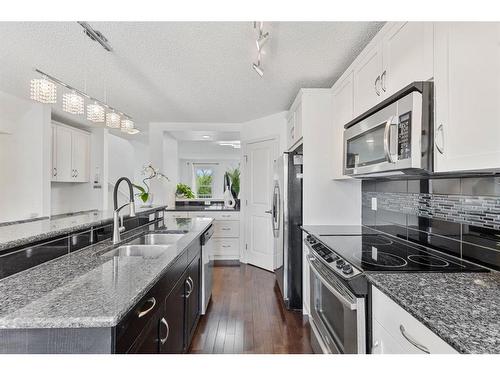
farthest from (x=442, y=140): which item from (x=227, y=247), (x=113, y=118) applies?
(x=227, y=247)

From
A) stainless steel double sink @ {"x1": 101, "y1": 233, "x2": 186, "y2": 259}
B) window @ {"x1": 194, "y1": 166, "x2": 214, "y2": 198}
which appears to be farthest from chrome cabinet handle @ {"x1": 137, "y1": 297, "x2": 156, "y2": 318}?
window @ {"x1": 194, "y1": 166, "x2": 214, "y2": 198}

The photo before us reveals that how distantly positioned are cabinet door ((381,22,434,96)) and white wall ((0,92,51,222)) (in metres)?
4.12

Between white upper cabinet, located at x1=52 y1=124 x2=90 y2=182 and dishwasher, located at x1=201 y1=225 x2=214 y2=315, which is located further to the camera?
white upper cabinet, located at x1=52 y1=124 x2=90 y2=182

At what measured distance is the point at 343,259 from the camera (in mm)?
1467

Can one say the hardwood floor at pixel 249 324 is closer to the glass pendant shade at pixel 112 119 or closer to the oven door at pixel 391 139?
the oven door at pixel 391 139

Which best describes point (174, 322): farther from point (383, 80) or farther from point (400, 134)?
point (383, 80)

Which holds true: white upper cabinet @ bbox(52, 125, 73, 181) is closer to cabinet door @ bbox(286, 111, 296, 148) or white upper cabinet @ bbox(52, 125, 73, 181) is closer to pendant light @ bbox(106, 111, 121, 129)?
pendant light @ bbox(106, 111, 121, 129)

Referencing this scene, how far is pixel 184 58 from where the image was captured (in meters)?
2.31

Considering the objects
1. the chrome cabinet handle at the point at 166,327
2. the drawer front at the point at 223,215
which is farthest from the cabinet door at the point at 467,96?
the drawer front at the point at 223,215

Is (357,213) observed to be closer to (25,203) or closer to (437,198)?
(437,198)

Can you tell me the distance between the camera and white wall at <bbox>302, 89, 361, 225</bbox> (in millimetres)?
2594

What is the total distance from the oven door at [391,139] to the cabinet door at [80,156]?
451 cm

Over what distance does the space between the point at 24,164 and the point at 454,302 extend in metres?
4.57

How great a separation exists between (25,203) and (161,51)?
2950 millimetres
